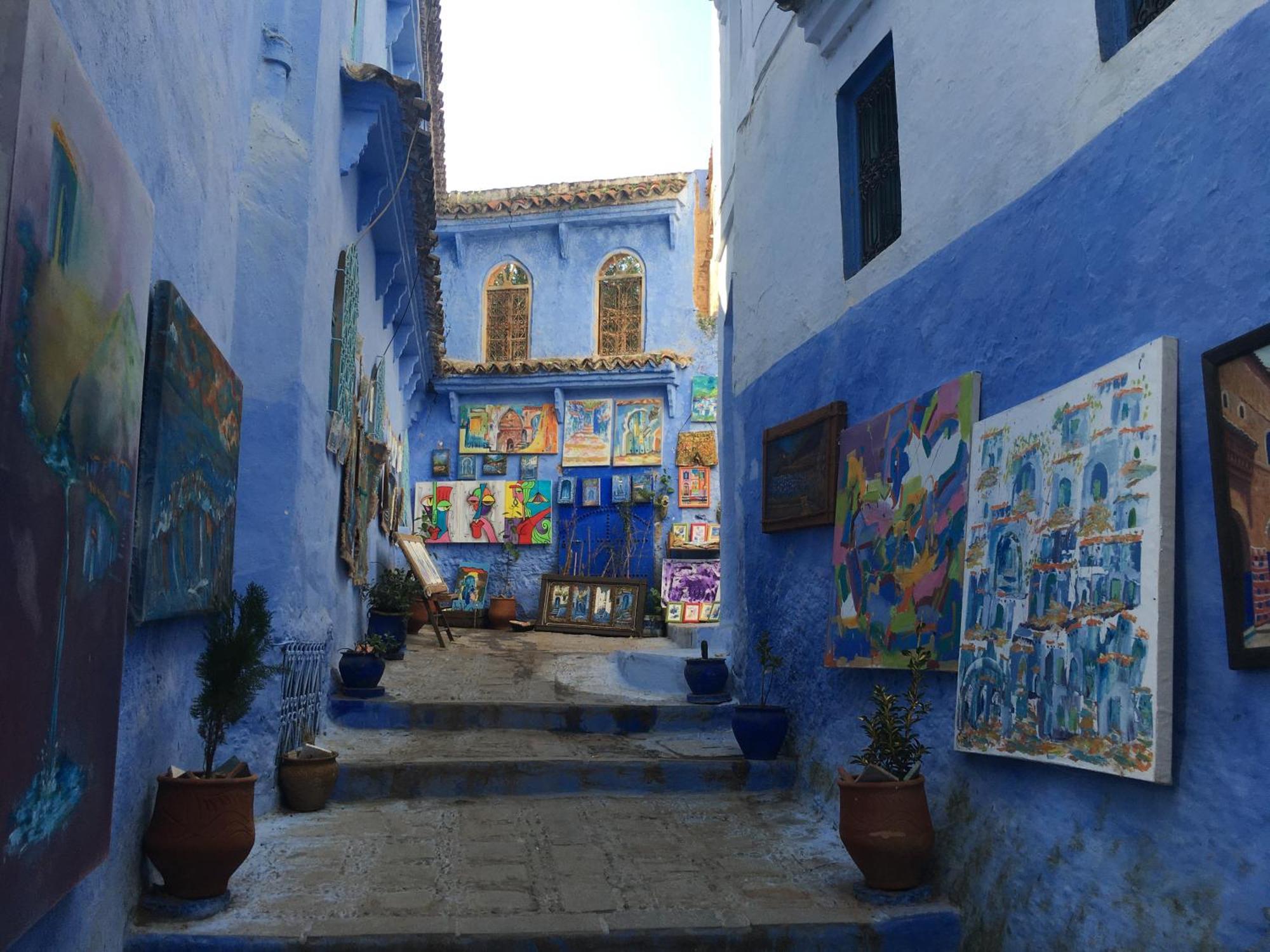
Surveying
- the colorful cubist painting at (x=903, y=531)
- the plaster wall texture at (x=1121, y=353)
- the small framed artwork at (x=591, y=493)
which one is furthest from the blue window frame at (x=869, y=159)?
the small framed artwork at (x=591, y=493)

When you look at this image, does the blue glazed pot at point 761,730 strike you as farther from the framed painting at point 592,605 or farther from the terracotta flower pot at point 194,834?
the framed painting at point 592,605

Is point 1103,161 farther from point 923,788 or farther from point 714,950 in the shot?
point 714,950

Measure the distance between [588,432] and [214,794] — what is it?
41.0 feet

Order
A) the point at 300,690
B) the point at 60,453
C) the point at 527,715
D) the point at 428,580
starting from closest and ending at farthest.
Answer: the point at 60,453, the point at 300,690, the point at 527,715, the point at 428,580

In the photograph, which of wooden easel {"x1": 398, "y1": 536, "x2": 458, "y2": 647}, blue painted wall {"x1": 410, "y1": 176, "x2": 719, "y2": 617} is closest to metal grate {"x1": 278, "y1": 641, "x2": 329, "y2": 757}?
wooden easel {"x1": 398, "y1": 536, "x2": 458, "y2": 647}

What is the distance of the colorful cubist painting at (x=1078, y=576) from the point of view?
3.13 metres

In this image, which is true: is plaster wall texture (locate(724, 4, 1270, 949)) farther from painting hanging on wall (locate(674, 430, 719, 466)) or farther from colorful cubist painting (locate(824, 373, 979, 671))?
painting hanging on wall (locate(674, 430, 719, 466))

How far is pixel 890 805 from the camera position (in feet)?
Answer: 13.9

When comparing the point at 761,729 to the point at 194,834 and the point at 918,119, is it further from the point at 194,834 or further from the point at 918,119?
the point at 918,119

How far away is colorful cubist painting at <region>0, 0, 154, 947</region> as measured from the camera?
90.4 inches

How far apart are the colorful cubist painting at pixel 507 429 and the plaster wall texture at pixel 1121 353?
1150 centimetres

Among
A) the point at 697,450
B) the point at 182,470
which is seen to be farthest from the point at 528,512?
the point at 182,470

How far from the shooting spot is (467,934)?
12.9ft

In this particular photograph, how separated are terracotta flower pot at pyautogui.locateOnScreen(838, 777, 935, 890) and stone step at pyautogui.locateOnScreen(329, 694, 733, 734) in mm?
3200
